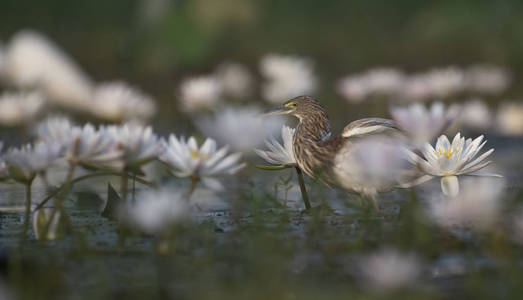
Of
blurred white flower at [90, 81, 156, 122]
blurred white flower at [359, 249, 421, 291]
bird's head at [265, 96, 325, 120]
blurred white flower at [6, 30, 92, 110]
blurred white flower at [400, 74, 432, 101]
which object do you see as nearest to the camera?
blurred white flower at [359, 249, 421, 291]

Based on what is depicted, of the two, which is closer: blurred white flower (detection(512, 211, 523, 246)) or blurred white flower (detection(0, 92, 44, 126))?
blurred white flower (detection(512, 211, 523, 246))

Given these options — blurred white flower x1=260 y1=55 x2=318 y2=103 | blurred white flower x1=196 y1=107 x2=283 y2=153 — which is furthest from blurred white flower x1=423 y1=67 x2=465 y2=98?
blurred white flower x1=196 y1=107 x2=283 y2=153

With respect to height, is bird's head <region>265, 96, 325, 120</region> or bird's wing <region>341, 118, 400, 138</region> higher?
bird's head <region>265, 96, 325, 120</region>

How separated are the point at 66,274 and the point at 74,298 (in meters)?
0.26

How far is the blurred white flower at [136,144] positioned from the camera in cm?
285

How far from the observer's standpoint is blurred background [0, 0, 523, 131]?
11.6 meters

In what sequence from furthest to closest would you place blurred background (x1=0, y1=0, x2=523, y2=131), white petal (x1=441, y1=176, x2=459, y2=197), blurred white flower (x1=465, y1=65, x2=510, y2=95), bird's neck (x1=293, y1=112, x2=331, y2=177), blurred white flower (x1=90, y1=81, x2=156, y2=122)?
blurred background (x1=0, y1=0, x2=523, y2=131) → blurred white flower (x1=465, y1=65, x2=510, y2=95) → blurred white flower (x1=90, y1=81, x2=156, y2=122) → bird's neck (x1=293, y1=112, x2=331, y2=177) → white petal (x1=441, y1=176, x2=459, y2=197)

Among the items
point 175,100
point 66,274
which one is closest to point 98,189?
point 66,274

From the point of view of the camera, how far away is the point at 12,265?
2527mm

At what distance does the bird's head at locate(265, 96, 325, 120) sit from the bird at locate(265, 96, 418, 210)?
0.08 metres

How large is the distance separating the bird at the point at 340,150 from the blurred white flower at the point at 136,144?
0.79 meters

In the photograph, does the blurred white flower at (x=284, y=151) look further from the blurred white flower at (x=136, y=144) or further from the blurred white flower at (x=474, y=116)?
the blurred white flower at (x=474, y=116)

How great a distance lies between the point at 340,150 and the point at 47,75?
5.25 metres

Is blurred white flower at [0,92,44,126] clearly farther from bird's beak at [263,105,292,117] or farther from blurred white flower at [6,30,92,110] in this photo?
bird's beak at [263,105,292,117]
